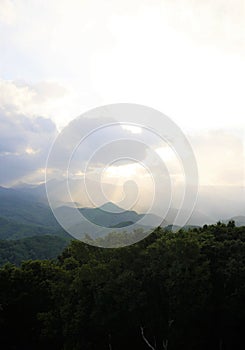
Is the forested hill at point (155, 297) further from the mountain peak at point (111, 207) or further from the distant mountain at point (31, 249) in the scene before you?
the distant mountain at point (31, 249)

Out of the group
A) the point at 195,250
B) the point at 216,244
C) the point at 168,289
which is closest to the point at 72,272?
the point at 168,289

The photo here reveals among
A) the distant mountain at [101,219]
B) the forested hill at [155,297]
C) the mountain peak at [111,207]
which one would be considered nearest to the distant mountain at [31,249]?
the forested hill at [155,297]

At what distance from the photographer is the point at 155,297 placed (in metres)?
16.7

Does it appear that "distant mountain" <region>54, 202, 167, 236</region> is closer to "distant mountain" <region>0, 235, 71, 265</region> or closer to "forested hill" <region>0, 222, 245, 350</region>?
"forested hill" <region>0, 222, 245, 350</region>

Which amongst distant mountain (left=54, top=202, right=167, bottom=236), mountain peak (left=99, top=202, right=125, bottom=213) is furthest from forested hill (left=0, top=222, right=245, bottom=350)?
mountain peak (left=99, top=202, right=125, bottom=213)

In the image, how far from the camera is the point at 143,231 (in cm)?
1475

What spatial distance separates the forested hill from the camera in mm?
16062

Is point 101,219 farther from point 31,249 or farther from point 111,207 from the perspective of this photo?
point 31,249

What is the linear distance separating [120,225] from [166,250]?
11.9 feet

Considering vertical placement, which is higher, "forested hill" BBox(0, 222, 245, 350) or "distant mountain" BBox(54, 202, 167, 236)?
"distant mountain" BBox(54, 202, 167, 236)

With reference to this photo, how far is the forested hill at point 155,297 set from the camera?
16.1 m

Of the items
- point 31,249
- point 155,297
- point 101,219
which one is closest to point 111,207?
point 101,219

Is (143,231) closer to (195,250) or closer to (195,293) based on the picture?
(195,250)

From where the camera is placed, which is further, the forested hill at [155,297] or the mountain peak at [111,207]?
the forested hill at [155,297]
